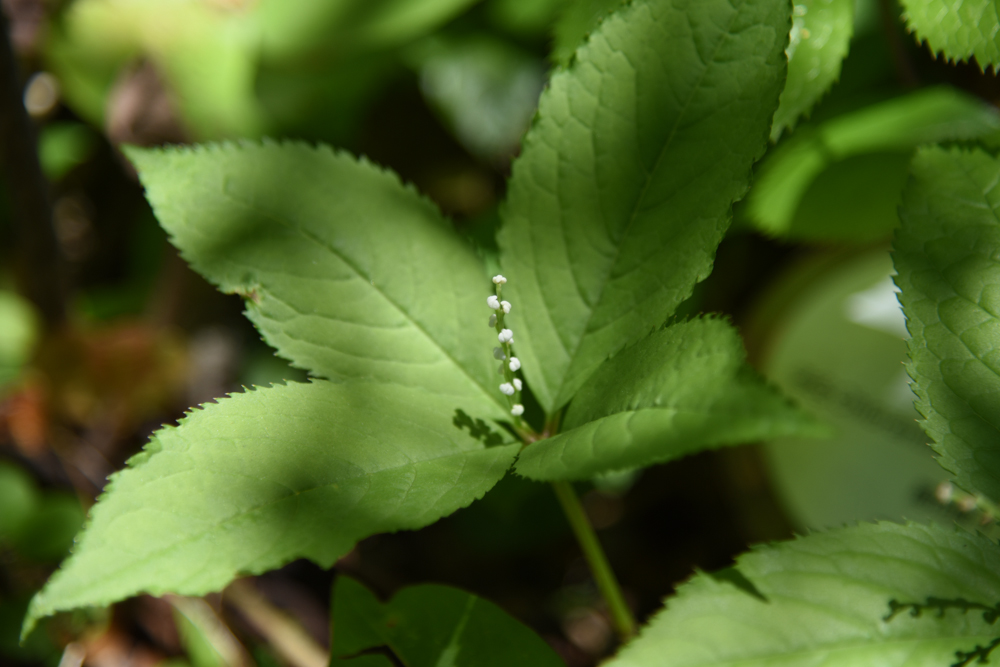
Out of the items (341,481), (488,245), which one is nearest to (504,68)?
(488,245)

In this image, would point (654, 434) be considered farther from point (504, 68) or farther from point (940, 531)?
point (504, 68)

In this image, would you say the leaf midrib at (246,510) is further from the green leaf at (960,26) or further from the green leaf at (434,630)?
the green leaf at (960,26)

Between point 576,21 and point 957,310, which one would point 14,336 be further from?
point 957,310

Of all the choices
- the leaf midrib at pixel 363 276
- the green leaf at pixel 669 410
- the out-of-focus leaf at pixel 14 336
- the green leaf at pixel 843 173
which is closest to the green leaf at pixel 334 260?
the leaf midrib at pixel 363 276

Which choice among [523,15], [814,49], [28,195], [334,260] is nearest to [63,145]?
[28,195]

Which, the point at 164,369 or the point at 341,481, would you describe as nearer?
the point at 341,481

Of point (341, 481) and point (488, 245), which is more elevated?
point (488, 245)

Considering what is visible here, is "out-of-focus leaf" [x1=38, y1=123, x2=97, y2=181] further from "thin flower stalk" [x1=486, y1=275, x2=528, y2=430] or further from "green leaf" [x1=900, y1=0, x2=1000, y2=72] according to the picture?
→ "green leaf" [x1=900, y1=0, x2=1000, y2=72]
